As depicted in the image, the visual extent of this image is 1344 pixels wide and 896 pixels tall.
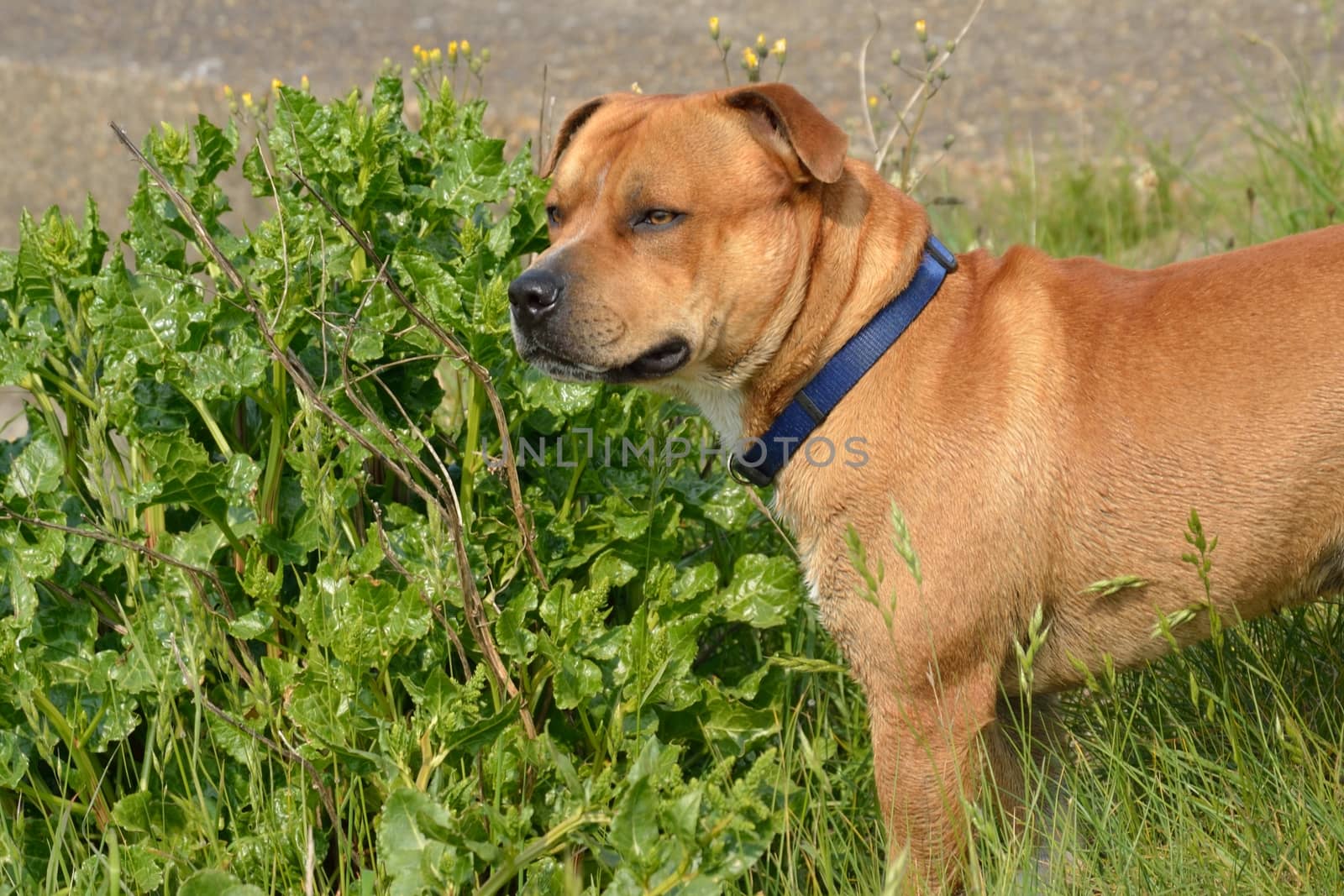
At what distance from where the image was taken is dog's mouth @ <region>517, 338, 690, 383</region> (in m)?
3.05

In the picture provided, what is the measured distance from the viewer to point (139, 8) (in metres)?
11.9

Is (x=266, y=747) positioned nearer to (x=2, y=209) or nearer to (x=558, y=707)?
(x=558, y=707)

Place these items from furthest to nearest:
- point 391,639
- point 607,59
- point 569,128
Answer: point 607,59
point 569,128
point 391,639

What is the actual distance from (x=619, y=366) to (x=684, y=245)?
1.03 ft

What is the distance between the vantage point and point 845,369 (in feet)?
10.2

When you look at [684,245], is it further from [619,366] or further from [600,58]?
[600,58]

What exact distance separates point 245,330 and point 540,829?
1286 millimetres

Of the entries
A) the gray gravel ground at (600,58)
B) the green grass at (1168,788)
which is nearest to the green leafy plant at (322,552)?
the green grass at (1168,788)

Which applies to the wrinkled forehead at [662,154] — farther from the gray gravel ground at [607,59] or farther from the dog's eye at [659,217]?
the gray gravel ground at [607,59]

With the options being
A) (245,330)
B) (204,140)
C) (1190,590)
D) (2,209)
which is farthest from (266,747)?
(2,209)

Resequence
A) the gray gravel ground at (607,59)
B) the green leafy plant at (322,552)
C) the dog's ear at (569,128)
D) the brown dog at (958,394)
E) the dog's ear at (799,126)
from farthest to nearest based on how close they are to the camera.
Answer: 1. the gray gravel ground at (607,59)
2. the dog's ear at (569,128)
3. the dog's ear at (799,126)
4. the brown dog at (958,394)
5. the green leafy plant at (322,552)

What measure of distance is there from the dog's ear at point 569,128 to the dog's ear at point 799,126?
0.52 meters

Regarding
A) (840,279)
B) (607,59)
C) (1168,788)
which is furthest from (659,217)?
(607,59)

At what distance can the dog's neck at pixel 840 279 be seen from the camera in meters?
3.16
